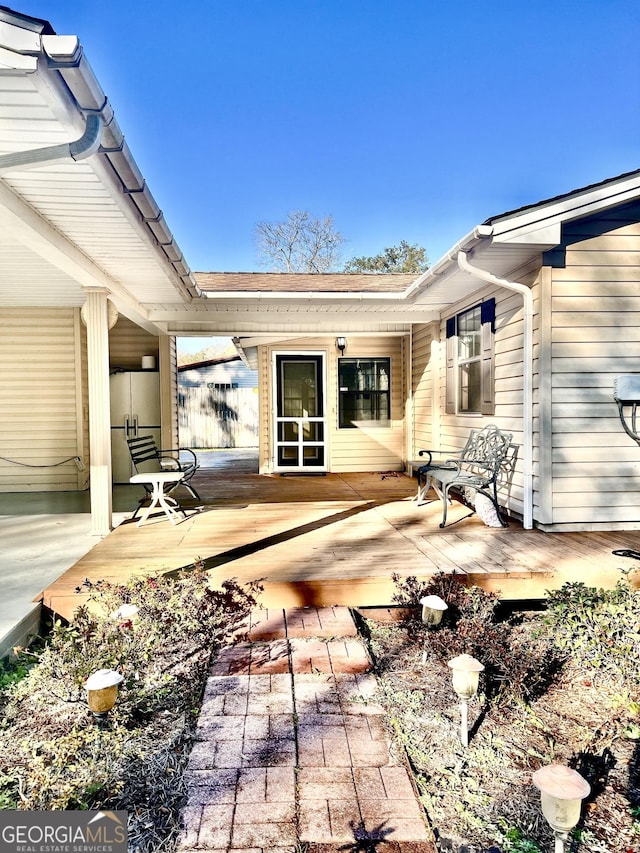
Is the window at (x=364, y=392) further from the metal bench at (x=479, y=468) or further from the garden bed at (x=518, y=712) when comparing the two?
the garden bed at (x=518, y=712)

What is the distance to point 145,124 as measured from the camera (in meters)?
19.7

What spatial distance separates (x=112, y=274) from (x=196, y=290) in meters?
1.02

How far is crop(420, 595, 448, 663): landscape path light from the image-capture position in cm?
288

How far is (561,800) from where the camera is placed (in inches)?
58.7

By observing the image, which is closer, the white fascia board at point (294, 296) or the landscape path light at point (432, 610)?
the landscape path light at point (432, 610)

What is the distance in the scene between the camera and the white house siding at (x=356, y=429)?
9.00 meters

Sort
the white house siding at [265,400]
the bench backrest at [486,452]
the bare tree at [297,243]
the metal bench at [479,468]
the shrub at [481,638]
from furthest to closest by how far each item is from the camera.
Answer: the bare tree at [297,243] → the white house siding at [265,400] → the bench backrest at [486,452] → the metal bench at [479,468] → the shrub at [481,638]

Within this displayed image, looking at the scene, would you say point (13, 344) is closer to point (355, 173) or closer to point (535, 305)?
point (535, 305)

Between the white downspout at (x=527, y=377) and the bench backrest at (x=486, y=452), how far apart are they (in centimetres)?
27

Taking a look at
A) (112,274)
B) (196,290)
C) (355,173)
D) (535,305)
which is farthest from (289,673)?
(355,173)

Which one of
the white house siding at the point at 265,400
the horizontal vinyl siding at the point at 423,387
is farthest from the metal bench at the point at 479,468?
the white house siding at the point at 265,400

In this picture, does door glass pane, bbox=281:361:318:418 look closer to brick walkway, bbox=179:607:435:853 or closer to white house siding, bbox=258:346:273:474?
white house siding, bbox=258:346:273:474

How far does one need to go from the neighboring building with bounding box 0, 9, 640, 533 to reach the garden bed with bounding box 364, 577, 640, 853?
1688 mm

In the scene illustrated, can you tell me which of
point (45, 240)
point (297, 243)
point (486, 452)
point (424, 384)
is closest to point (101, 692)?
point (45, 240)
